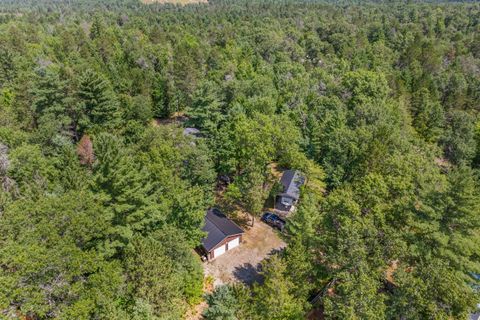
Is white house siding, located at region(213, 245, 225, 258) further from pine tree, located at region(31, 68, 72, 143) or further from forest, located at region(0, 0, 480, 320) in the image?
pine tree, located at region(31, 68, 72, 143)

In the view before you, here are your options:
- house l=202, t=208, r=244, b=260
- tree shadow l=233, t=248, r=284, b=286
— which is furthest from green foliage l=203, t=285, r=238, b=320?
house l=202, t=208, r=244, b=260

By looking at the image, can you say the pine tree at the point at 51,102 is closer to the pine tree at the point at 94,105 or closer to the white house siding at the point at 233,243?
the pine tree at the point at 94,105

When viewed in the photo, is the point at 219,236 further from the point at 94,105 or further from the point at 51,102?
the point at 51,102

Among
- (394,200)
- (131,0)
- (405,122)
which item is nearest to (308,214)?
(394,200)

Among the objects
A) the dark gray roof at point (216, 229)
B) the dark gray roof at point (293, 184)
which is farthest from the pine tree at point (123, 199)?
the dark gray roof at point (293, 184)

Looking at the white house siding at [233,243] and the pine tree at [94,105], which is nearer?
the white house siding at [233,243]
